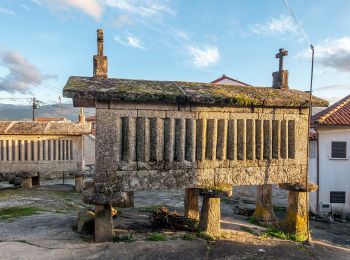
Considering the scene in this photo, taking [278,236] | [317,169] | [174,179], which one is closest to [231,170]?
[174,179]

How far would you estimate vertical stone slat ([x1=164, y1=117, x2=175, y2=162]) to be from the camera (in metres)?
6.46

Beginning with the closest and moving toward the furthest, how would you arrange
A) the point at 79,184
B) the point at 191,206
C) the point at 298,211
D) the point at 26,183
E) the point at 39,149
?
the point at 298,211
the point at 191,206
the point at 39,149
the point at 26,183
the point at 79,184

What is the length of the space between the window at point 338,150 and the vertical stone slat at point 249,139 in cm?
1230

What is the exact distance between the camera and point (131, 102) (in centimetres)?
622

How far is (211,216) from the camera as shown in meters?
6.90

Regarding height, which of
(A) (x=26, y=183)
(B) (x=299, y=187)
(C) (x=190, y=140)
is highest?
(C) (x=190, y=140)

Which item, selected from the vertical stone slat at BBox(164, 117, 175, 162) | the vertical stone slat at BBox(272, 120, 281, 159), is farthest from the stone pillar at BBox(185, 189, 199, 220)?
the vertical stone slat at BBox(272, 120, 281, 159)

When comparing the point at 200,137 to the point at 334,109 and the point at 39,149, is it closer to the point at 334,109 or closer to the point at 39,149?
the point at 39,149

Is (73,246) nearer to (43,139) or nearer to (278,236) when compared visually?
(278,236)

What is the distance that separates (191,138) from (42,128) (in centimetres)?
955

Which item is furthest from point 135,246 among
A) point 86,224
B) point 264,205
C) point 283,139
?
point 264,205

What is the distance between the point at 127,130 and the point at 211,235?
2.87 meters

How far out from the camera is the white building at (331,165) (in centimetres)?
1698

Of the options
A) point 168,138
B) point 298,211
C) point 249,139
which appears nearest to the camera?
point 168,138
